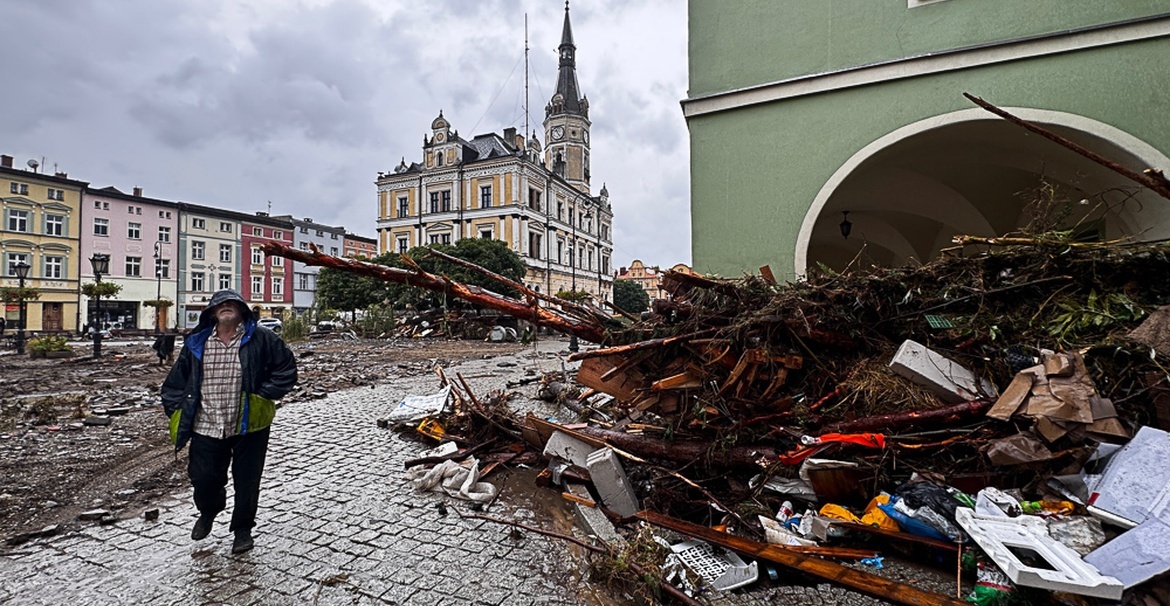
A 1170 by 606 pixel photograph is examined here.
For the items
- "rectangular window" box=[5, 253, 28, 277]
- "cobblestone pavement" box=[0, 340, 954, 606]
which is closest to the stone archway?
"cobblestone pavement" box=[0, 340, 954, 606]

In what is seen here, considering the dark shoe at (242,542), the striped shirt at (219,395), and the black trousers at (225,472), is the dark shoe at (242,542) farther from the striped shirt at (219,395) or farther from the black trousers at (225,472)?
the striped shirt at (219,395)

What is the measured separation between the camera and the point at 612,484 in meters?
3.85

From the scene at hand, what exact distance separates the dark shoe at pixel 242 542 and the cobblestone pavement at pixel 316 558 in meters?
0.06

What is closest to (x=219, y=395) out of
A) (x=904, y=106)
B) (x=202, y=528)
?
(x=202, y=528)

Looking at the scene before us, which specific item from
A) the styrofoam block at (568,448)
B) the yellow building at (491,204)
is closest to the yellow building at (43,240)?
the yellow building at (491,204)

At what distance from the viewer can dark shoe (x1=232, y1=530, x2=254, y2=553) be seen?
3.39 metres

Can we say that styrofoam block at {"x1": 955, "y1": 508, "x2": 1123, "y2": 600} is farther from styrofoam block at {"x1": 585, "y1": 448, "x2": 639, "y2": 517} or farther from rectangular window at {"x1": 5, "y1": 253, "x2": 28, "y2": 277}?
rectangular window at {"x1": 5, "y1": 253, "x2": 28, "y2": 277}

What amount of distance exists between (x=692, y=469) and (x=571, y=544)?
1.13 metres

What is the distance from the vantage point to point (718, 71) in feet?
23.0

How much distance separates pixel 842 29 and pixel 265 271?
59246 mm

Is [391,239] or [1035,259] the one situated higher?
[391,239]

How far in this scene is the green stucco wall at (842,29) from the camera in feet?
18.2

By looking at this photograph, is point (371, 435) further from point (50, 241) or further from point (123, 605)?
point (50, 241)

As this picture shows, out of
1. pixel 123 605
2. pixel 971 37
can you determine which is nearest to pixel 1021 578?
pixel 123 605
